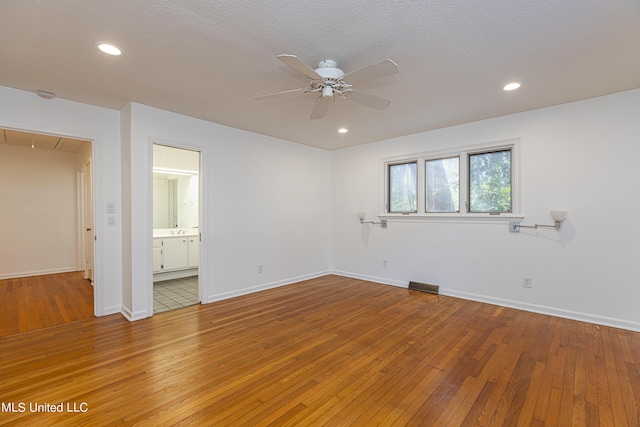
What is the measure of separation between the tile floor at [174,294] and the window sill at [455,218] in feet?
11.3

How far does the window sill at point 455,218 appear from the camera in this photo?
13.1ft

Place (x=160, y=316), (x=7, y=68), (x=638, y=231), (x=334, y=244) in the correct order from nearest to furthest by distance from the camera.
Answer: (x=7, y=68)
(x=638, y=231)
(x=160, y=316)
(x=334, y=244)

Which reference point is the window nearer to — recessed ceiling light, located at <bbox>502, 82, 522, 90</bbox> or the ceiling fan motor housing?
recessed ceiling light, located at <bbox>502, 82, 522, 90</bbox>

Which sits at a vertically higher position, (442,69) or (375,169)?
(442,69)

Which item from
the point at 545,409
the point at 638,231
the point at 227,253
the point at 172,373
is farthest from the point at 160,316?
the point at 638,231

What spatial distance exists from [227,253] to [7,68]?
9.79ft

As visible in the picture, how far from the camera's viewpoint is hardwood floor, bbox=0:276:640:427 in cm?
189

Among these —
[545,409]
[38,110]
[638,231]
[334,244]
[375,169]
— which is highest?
[38,110]

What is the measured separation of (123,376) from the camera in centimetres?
229

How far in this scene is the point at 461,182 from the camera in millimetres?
4480

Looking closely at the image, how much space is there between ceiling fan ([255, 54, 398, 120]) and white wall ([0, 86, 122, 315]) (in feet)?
8.05

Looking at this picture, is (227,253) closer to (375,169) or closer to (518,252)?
(375,169)

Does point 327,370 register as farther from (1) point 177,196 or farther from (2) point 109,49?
(1) point 177,196

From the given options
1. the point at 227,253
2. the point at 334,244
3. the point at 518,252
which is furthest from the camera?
the point at 334,244
